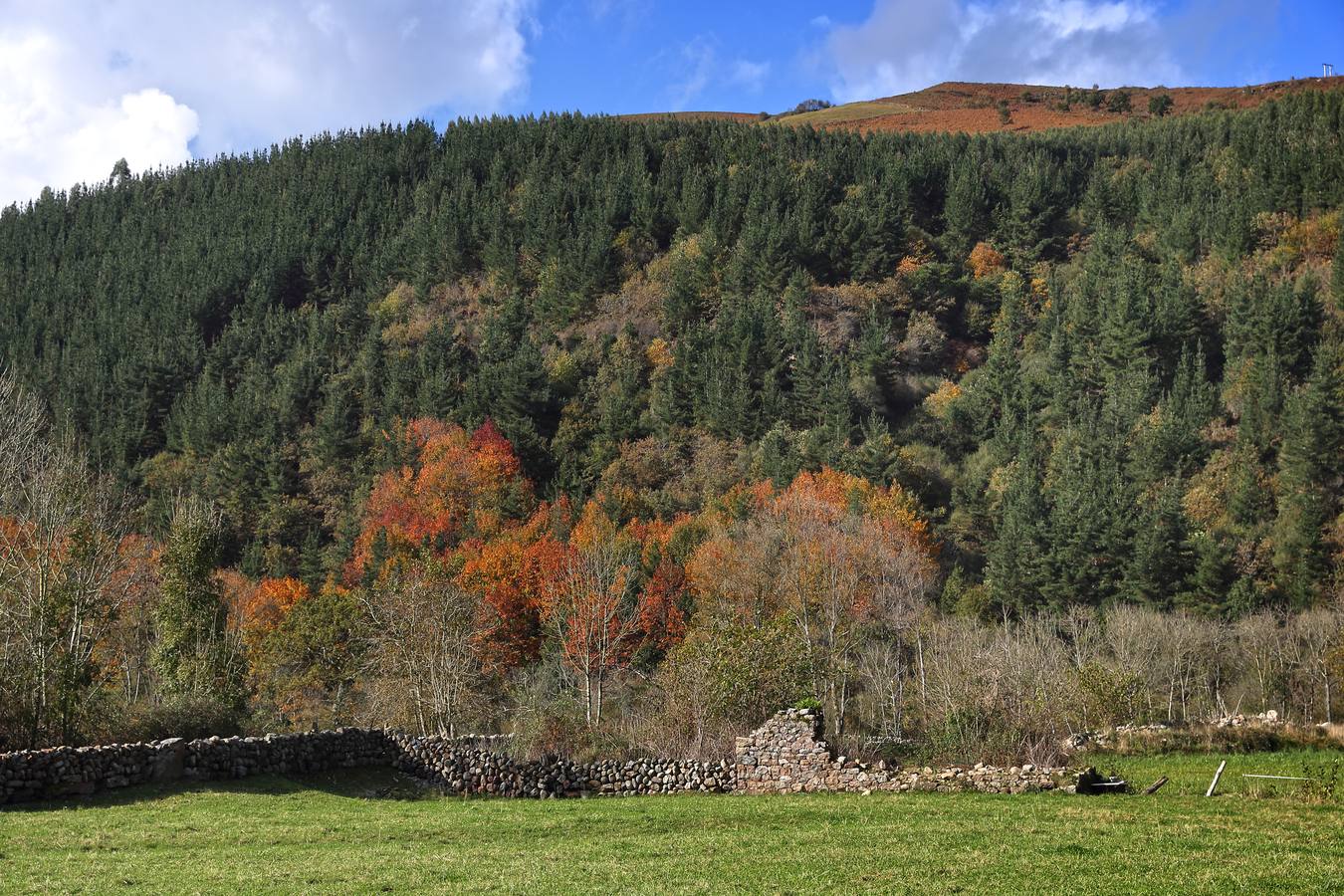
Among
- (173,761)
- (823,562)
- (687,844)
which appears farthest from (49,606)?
(823,562)

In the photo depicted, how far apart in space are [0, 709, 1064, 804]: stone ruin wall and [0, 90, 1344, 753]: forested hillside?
2.89m

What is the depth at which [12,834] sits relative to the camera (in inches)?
727

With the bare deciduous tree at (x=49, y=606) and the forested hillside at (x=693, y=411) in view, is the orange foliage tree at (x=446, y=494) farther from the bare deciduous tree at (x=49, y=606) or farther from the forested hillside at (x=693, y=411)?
the bare deciduous tree at (x=49, y=606)

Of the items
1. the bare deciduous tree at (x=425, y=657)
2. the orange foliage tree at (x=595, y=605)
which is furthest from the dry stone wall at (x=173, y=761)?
the orange foliage tree at (x=595, y=605)

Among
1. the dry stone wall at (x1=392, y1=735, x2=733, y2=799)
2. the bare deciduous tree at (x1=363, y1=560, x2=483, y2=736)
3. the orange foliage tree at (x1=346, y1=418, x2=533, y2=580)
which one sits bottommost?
the dry stone wall at (x1=392, y1=735, x2=733, y2=799)

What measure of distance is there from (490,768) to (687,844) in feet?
38.7

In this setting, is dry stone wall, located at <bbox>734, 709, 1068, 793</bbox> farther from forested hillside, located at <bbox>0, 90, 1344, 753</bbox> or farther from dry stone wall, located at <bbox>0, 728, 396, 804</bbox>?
dry stone wall, located at <bbox>0, 728, 396, 804</bbox>

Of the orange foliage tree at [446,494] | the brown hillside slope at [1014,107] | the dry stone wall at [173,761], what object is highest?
the brown hillside slope at [1014,107]

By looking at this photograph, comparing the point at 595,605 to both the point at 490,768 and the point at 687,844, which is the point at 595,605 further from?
the point at 687,844

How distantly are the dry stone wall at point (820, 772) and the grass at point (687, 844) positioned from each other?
1131mm

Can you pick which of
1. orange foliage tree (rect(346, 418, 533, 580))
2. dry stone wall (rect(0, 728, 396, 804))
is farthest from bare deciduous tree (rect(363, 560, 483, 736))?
orange foliage tree (rect(346, 418, 533, 580))

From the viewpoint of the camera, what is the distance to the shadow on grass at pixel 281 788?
22.4 metres

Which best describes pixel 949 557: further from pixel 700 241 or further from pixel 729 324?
pixel 700 241

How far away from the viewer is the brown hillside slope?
157125 mm
